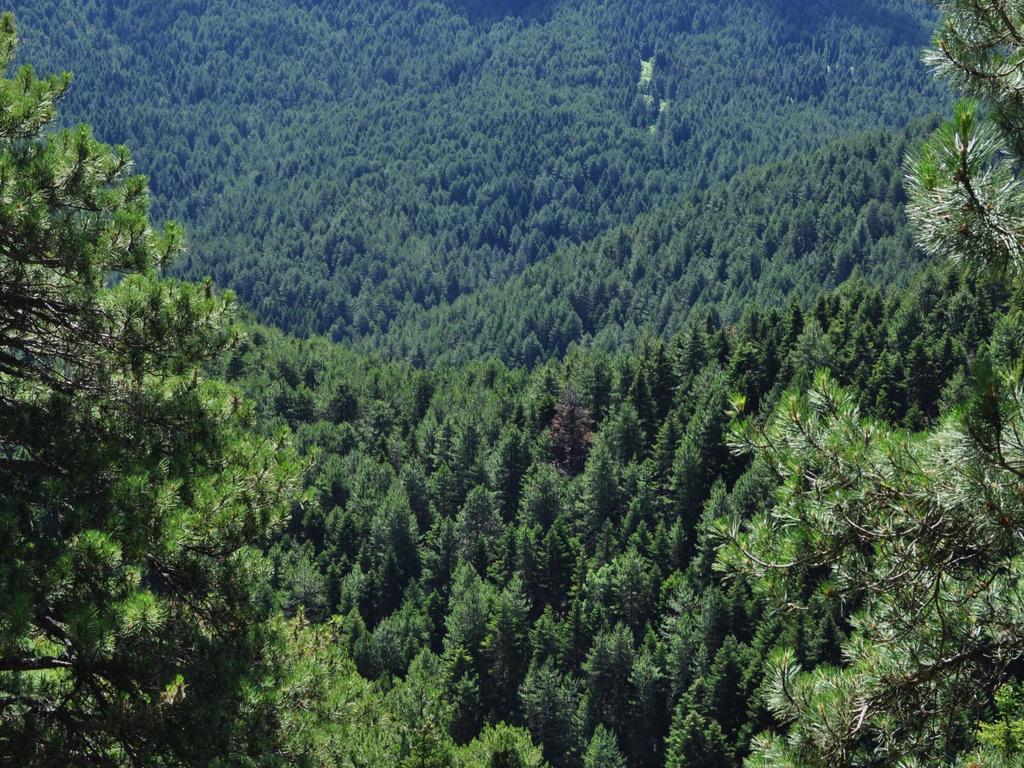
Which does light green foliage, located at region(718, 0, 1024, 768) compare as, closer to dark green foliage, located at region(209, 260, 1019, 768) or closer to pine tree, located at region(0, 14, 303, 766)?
pine tree, located at region(0, 14, 303, 766)

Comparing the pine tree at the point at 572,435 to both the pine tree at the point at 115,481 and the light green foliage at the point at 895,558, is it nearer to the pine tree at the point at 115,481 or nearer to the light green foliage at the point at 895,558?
the pine tree at the point at 115,481

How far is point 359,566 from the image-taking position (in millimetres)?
77812

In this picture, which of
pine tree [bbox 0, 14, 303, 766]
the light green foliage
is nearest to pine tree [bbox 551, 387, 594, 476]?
pine tree [bbox 0, 14, 303, 766]

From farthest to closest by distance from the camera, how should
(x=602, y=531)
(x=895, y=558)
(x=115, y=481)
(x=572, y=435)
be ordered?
1. (x=572, y=435)
2. (x=602, y=531)
3. (x=115, y=481)
4. (x=895, y=558)

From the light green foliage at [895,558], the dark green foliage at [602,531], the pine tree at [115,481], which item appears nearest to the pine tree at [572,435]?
the dark green foliage at [602,531]

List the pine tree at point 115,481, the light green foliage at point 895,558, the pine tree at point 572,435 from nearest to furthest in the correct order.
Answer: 1. the light green foliage at point 895,558
2. the pine tree at point 115,481
3. the pine tree at point 572,435

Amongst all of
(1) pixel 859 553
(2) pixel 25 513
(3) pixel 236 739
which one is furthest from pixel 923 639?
(2) pixel 25 513

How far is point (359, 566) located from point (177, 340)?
221 ft

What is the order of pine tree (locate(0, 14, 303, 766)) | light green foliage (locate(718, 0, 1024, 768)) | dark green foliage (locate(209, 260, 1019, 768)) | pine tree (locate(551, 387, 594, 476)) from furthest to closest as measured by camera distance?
pine tree (locate(551, 387, 594, 476))
dark green foliage (locate(209, 260, 1019, 768))
pine tree (locate(0, 14, 303, 766))
light green foliage (locate(718, 0, 1024, 768))

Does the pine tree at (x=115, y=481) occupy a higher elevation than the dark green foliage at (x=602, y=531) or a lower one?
higher

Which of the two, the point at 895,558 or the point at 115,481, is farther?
the point at 115,481

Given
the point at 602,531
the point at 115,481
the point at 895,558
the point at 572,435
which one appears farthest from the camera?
the point at 572,435

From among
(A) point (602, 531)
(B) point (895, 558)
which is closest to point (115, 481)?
(B) point (895, 558)

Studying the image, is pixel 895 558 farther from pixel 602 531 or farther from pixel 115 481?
pixel 602 531
